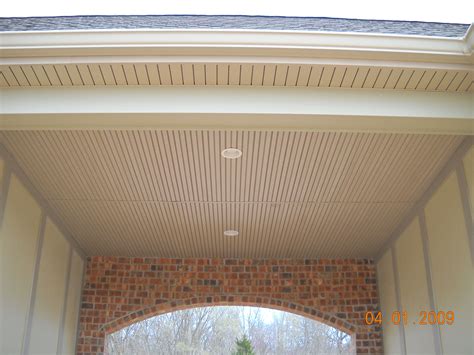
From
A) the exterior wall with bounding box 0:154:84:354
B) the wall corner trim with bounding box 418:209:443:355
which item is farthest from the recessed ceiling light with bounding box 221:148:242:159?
the wall corner trim with bounding box 418:209:443:355

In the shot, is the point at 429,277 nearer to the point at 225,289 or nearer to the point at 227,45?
the point at 225,289

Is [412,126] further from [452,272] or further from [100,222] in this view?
A: [100,222]

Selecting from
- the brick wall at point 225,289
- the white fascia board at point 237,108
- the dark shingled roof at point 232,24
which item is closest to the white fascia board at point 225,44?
the dark shingled roof at point 232,24

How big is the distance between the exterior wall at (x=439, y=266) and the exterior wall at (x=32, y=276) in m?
4.40

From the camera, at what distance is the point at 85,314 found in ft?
26.6

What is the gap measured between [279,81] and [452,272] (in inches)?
110

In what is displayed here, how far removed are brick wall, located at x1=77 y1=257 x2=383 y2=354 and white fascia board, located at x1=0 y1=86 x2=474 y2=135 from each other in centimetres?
443

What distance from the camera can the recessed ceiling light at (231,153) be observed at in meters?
5.25

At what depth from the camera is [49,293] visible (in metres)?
6.89

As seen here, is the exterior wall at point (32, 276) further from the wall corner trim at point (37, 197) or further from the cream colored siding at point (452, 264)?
the cream colored siding at point (452, 264)

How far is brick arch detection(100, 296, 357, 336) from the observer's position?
8.11 meters

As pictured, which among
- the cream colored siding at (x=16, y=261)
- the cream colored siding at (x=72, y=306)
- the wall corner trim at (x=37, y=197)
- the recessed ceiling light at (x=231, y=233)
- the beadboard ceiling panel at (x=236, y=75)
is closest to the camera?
the beadboard ceiling panel at (x=236, y=75)

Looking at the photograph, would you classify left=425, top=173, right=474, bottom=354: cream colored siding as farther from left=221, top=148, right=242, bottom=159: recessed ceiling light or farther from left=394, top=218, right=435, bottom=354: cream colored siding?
left=221, top=148, right=242, bottom=159: recessed ceiling light

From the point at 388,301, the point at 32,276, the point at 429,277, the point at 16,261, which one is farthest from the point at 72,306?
the point at 429,277
